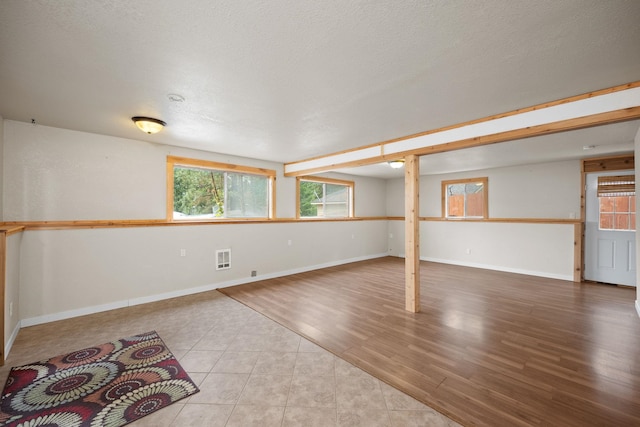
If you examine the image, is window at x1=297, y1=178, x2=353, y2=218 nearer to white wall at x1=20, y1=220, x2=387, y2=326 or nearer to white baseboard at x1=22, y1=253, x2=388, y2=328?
white wall at x1=20, y1=220, x2=387, y2=326

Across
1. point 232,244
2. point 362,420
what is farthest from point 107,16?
point 232,244

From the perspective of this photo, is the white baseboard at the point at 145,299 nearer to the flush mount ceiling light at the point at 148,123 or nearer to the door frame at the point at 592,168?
the flush mount ceiling light at the point at 148,123

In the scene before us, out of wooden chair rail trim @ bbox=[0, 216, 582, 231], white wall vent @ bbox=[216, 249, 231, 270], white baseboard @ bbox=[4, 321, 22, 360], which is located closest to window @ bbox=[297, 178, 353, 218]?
wooden chair rail trim @ bbox=[0, 216, 582, 231]

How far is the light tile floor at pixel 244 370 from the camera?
1801mm

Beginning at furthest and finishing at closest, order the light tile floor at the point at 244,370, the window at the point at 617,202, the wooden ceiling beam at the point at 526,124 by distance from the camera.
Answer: the window at the point at 617,202 < the wooden ceiling beam at the point at 526,124 < the light tile floor at the point at 244,370

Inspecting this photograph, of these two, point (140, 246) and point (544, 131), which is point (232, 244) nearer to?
point (140, 246)

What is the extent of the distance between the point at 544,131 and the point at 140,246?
5.35 meters

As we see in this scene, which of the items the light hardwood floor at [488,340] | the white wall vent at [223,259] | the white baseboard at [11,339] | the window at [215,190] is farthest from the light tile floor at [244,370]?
the window at [215,190]

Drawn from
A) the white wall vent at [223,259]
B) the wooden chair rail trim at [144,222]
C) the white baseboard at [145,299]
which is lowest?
the white baseboard at [145,299]

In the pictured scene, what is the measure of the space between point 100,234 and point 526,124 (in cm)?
546

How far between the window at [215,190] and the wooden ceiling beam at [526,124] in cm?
242

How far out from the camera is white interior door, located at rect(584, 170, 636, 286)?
15.8ft

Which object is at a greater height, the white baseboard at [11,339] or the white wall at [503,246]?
the white wall at [503,246]

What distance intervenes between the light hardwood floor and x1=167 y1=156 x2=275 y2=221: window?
1.52 m
